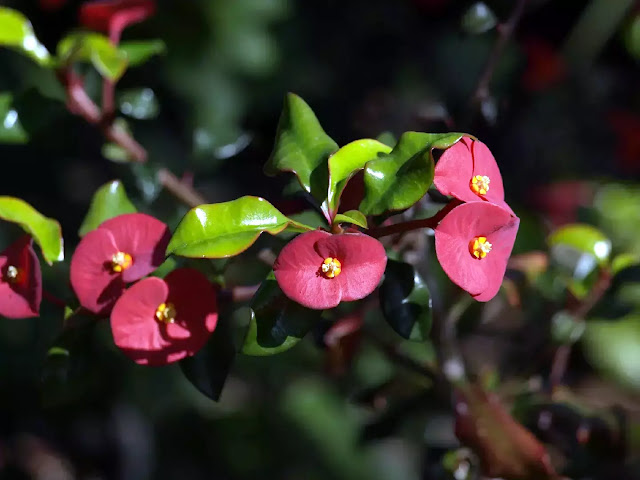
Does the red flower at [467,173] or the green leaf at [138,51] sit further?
the green leaf at [138,51]

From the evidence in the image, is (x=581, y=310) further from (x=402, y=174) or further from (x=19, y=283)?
(x=19, y=283)

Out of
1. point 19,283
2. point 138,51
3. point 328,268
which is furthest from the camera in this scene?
point 138,51

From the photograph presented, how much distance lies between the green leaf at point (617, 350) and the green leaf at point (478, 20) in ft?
2.76

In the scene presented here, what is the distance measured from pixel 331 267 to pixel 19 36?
1.75ft

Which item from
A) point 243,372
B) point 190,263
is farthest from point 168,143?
point 190,263

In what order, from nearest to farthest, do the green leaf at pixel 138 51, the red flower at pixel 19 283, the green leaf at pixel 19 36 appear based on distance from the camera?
the red flower at pixel 19 283 → the green leaf at pixel 19 36 → the green leaf at pixel 138 51

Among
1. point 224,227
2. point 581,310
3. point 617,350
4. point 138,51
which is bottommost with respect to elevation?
point 617,350

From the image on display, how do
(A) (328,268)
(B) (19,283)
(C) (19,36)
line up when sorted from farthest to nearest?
(C) (19,36) → (B) (19,283) → (A) (328,268)

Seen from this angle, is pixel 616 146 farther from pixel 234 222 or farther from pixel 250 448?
pixel 234 222

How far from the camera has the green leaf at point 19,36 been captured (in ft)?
3.04

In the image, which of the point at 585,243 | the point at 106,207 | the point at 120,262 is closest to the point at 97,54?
the point at 106,207

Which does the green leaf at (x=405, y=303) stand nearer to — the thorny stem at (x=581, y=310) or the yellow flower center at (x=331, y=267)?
the yellow flower center at (x=331, y=267)

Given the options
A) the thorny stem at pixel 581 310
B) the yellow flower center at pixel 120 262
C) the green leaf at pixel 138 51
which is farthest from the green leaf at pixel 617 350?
the yellow flower center at pixel 120 262

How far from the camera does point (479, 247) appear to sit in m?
0.67
